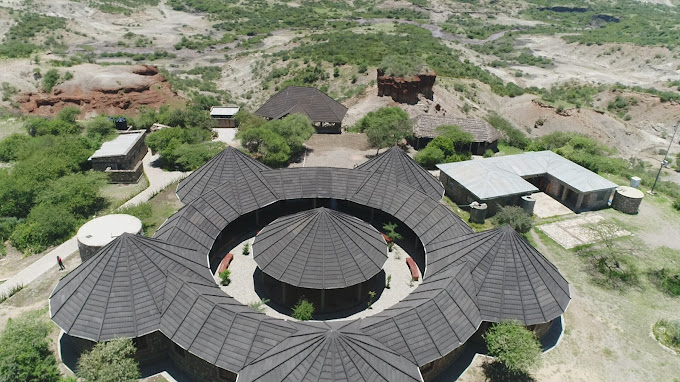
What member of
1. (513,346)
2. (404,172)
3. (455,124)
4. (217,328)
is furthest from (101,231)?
(455,124)

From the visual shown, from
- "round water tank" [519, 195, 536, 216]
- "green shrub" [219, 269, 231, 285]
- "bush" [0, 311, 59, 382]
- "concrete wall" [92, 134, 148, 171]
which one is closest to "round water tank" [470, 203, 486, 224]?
"round water tank" [519, 195, 536, 216]

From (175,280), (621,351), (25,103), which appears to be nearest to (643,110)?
(621,351)

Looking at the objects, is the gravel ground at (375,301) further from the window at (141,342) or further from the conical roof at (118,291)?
the window at (141,342)

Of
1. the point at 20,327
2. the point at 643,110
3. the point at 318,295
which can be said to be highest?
the point at 20,327

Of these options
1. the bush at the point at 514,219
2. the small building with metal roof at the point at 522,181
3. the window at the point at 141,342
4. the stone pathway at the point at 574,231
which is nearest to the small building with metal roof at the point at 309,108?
the small building with metal roof at the point at 522,181

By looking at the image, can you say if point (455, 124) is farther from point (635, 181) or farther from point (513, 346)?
point (513, 346)

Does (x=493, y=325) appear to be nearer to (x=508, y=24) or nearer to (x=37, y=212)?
(x=37, y=212)
